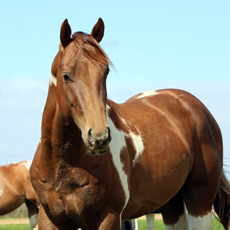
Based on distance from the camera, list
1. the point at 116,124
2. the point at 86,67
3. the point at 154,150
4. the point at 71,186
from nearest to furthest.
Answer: the point at 86,67
the point at 71,186
the point at 116,124
the point at 154,150

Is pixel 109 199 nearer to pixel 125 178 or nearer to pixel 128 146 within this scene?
pixel 125 178

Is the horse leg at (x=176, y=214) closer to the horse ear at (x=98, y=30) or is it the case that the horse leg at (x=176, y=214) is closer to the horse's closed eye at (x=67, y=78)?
the horse ear at (x=98, y=30)

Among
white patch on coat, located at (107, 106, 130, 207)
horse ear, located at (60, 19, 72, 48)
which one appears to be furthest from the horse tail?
horse ear, located at (60, 19, 72, 48)

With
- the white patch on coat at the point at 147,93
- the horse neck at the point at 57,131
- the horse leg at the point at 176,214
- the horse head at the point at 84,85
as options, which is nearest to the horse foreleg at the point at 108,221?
the horse neck at the point at 57,131

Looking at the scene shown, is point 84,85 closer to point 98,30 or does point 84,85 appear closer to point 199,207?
point 98,30

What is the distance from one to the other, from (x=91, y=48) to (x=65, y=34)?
0.83 feet

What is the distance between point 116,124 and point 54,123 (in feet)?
2.06

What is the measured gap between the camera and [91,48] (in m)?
4.72

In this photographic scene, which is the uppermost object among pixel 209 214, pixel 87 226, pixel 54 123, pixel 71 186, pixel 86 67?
pixel 86 67

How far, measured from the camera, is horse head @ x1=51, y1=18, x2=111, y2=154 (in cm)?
432

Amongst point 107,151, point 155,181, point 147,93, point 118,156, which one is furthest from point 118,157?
point 147,93

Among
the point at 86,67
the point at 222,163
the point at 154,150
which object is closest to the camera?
the point at 86,67

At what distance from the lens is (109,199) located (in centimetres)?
492

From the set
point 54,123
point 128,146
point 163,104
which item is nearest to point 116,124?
point 128,146
